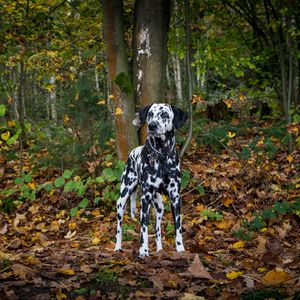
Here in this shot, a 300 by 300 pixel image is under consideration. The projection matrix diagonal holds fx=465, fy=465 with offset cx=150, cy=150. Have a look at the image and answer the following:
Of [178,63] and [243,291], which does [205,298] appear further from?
[178,63]

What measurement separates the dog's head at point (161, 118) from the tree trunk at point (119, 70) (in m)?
2.48

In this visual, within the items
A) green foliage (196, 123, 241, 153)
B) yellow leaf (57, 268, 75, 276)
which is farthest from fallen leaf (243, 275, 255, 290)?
green foliage (196, 123, 241, 153)

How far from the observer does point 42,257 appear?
17.9 feet

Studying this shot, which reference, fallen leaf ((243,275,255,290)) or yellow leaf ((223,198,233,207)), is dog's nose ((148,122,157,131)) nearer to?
fallen leaf ((243,275,255,290))

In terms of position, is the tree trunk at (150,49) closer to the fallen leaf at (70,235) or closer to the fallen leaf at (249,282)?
the fallen leaf at (70,235)

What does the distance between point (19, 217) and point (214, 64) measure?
5.48 m

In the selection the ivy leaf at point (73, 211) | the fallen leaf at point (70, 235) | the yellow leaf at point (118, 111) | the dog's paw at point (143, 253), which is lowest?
the fallen leaf at point (70, 235)

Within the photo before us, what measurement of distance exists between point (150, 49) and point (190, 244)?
357 centimetres

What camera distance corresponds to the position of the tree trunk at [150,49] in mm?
8172

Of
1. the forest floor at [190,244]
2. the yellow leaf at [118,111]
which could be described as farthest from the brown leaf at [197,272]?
the yellow leaf at [118,111]

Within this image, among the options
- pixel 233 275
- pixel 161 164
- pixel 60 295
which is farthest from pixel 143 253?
pixel 60 295

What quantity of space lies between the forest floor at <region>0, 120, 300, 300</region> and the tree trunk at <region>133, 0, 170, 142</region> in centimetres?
199

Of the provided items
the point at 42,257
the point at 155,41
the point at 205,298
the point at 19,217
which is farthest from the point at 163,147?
the point at 19,217

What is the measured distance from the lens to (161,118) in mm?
5516
